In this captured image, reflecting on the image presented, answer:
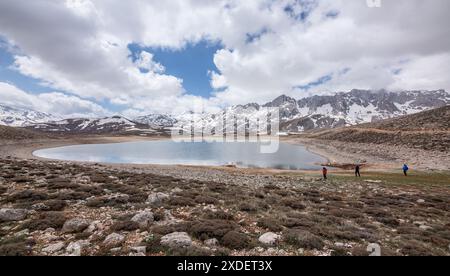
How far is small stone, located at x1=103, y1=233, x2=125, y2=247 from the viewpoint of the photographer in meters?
9.36

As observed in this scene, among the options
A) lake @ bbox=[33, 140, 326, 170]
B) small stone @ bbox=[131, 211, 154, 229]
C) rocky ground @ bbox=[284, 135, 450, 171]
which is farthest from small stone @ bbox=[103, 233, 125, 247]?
rocky ground @ bbox=[284, 135, 450, 171]

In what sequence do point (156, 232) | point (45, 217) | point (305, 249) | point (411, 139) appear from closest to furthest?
point (305, 249) < point (156, 232) < point (45, 217) < point (411, 139)

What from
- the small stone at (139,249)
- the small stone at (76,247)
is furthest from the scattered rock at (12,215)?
the small stone at (139,249)

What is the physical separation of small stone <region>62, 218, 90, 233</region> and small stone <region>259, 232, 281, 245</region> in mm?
8519

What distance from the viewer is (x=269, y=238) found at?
1056 cm

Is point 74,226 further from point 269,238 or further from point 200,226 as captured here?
point 269,238

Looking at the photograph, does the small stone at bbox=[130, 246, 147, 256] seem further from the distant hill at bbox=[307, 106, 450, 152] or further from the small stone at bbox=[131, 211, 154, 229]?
the distant hill at bbox=[307, 106, 450, 152]

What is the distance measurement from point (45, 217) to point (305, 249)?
1314 centimetres

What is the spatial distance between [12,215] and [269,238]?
1332 centimetres

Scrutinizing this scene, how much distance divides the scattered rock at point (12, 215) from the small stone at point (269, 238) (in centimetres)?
1254
